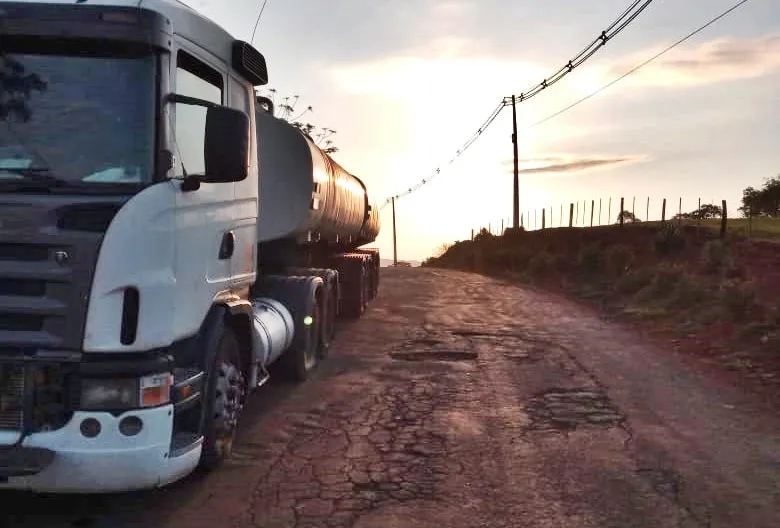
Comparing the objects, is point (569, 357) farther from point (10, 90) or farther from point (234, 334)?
point (10, 90)

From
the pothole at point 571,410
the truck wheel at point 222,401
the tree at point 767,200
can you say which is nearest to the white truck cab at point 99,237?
the truck wheel at point 222,401

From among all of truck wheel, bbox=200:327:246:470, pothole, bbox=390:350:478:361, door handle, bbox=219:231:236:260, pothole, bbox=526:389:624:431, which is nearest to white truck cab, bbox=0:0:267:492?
truck wheel, bbox=200:327:246:470

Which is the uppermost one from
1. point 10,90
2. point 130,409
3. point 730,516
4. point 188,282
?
point 10,90

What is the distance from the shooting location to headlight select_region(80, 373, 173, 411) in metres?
4.21

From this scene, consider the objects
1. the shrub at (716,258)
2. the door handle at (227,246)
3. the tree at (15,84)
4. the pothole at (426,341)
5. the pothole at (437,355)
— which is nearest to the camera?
the tree at (15,84)

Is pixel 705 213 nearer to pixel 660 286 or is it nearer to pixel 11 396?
pixel 660 286

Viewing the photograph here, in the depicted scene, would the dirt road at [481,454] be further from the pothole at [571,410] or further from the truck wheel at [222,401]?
the truck wheel at [222,401]

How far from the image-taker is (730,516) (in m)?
5.02

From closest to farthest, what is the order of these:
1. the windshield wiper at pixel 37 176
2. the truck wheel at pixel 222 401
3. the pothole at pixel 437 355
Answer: the windshield wiper at pixel 37 176
the truck wheel at pixel 222 401
the pothole at pixel 437 355

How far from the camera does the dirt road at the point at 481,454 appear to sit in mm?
4961

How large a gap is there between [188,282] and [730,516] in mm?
3957

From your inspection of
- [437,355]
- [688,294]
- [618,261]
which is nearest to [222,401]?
[437,355]

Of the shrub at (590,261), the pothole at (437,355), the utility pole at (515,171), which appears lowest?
the pothole at (437,355)

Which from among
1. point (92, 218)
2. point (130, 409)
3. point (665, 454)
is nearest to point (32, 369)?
point (130, 409)
